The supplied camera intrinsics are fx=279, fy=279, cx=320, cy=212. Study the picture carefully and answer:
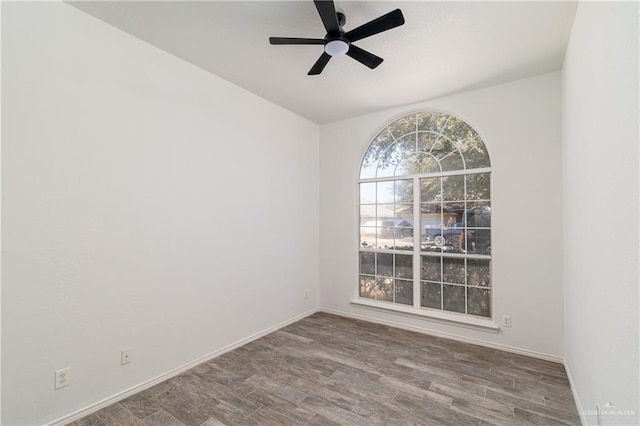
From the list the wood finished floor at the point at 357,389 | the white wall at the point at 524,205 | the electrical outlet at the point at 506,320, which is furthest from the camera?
the electrical outlet at the point at 506,320

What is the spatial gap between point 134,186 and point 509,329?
12.9 feet

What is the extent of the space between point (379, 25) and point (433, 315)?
3120 millimetres

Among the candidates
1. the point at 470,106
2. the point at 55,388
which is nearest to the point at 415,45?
the point at 470,106

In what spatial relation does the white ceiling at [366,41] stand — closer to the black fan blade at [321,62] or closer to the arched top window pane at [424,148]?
the black fan blade at [321,62]

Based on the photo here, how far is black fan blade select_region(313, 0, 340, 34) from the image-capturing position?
1.63 m

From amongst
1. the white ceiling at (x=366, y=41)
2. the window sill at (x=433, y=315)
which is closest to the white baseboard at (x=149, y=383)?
the window sill at (x=433, y=315)

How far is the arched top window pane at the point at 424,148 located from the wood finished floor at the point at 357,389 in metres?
2.14

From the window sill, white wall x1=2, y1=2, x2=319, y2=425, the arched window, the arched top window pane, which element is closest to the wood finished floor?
the window sill

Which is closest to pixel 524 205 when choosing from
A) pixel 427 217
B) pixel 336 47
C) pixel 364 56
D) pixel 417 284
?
pixel 427 217

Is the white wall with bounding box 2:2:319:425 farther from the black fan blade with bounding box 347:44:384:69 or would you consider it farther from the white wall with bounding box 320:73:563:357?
the white wall with bounding box 320:73:563:357

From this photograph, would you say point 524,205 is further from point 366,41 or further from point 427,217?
point 366,41

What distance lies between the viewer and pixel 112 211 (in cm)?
217

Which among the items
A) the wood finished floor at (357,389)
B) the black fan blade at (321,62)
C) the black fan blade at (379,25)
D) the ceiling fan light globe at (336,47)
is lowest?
the wood finished floor at (357,389)

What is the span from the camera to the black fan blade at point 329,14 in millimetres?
1630
